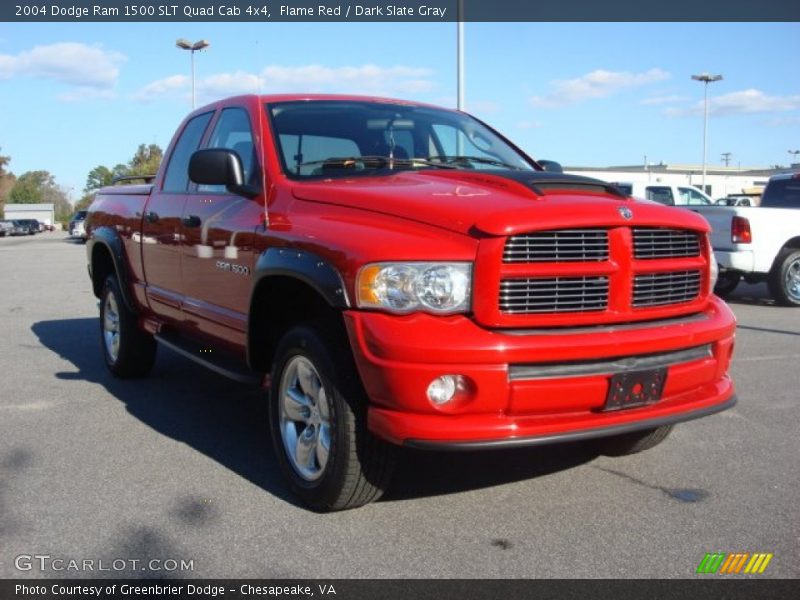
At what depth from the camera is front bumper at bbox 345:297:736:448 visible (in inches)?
131

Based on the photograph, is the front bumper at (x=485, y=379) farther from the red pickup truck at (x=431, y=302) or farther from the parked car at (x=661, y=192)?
the parked car at (x=661, y=192)

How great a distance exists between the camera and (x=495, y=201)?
366 centimetres

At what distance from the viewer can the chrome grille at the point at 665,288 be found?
3.79 m

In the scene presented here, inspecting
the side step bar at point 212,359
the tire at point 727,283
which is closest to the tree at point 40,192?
the tire at point 727,283

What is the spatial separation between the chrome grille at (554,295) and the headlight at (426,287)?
0.55 feet

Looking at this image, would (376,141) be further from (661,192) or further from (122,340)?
(661,192)

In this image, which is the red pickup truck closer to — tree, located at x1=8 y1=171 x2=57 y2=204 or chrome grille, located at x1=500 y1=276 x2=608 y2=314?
chrome grille, located at x1=500 y1=276 x2=608 y2=314

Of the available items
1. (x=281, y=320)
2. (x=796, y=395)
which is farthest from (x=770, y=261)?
(x=281, y=320)

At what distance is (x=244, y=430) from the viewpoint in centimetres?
539

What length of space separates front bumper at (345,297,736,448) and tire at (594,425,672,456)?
3.70ft

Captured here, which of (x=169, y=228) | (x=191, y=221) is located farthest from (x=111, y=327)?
(x=191, y=221)

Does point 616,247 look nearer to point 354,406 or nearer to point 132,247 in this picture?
point 354,406

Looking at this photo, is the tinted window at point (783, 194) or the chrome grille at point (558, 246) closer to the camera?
the chrome grille at point (558, 246)

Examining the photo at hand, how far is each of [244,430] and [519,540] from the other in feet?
7.74
